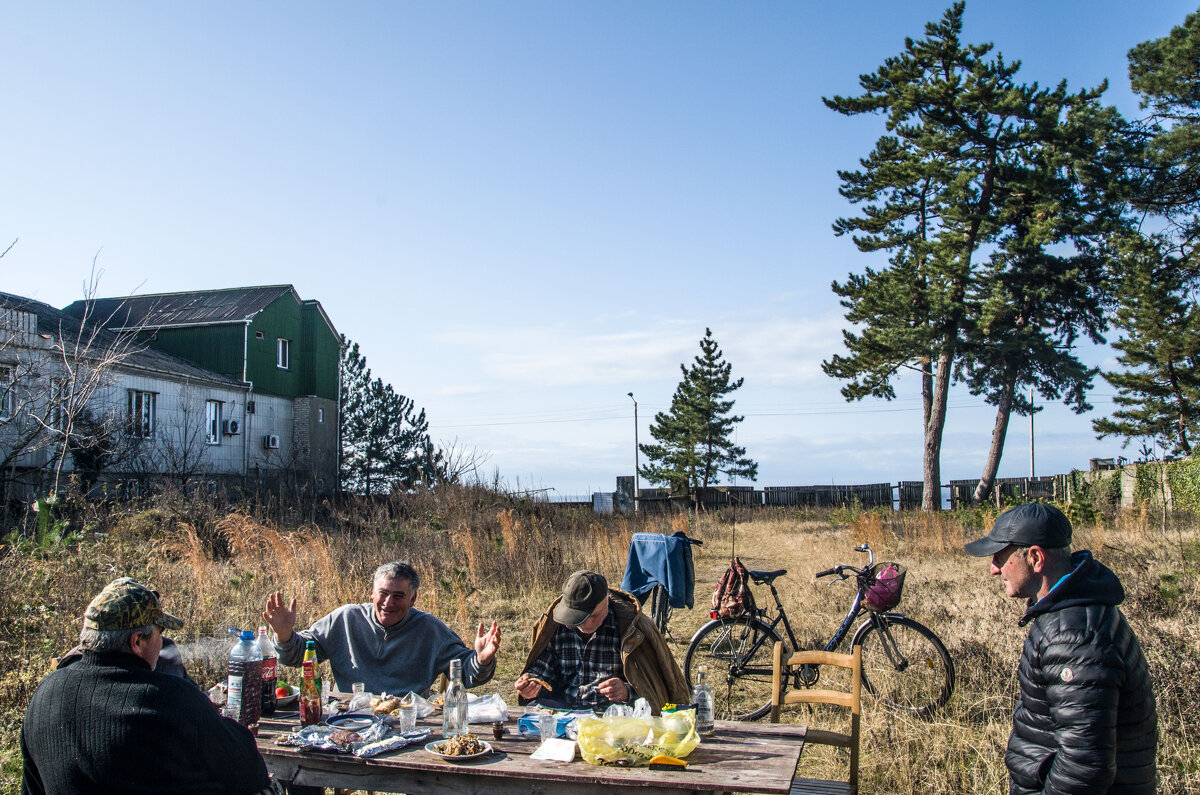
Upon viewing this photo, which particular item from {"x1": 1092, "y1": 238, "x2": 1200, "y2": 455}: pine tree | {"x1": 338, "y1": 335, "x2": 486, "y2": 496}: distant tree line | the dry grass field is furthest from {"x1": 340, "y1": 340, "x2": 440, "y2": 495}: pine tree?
{"x1": 1092, "y1": 238, "x2": 1200, "y2": 455}: pine tree

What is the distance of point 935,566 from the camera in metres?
12.9

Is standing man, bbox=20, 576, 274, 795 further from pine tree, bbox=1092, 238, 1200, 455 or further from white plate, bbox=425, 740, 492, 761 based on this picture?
pine tree, bbox=1092, 238, 1200, 455

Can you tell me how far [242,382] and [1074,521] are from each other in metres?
23.4

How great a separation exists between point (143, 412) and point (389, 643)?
22.0 meters

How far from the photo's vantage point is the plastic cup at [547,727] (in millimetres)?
3551

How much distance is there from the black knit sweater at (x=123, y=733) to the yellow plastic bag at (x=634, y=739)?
1.25m

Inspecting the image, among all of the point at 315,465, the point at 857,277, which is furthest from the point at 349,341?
the point at 857,277

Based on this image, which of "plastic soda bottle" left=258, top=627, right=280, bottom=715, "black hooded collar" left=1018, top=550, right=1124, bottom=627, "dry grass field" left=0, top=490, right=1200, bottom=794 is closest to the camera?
"black hooded collar" left=1018, top=550, right=1124, bottom=627

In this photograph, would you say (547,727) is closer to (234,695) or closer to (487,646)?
(487,646)

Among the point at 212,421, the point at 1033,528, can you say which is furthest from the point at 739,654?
the point at 212,421

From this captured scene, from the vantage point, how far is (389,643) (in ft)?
15.6

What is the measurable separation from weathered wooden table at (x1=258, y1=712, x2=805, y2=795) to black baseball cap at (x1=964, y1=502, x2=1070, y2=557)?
1.12 metres

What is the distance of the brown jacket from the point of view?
4.67 m

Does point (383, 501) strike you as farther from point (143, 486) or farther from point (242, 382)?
point (242, 382)
